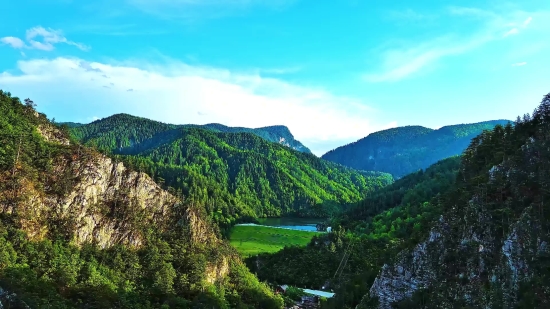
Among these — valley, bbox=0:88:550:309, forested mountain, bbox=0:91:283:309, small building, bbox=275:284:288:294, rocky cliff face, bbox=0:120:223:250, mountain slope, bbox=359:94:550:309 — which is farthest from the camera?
small building, bbox=275:284:288:294

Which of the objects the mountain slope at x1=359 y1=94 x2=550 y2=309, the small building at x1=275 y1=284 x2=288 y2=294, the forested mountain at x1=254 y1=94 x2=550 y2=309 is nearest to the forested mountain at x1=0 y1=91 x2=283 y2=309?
the small building at x1=275 y1=284 x2=288 y2=294

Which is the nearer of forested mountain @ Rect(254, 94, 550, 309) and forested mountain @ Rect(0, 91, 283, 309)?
forested mountain @ Rect(254, 94, 550, 309)

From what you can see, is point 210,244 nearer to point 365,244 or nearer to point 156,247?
point 156,247

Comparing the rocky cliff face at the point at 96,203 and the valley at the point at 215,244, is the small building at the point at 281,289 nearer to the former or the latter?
the valley at the point at 215,244

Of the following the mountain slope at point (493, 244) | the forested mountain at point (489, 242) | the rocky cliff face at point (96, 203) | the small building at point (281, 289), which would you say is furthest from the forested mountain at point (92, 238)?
the mountain slope at point (493, 244)

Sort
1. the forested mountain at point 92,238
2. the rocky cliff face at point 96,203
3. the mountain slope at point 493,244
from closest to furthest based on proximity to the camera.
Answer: the mountain slope at point 493,244 → the forested mountain at point 92,238 → the rocky cliff face at point 96,203

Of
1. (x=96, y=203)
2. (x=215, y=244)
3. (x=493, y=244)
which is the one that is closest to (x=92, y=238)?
(x=96, y=203)

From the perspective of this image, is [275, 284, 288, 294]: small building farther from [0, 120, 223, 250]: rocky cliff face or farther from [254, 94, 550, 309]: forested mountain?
[254, 94, 550, 309]: forested mountain
